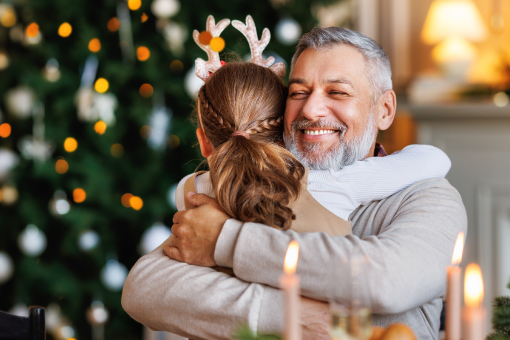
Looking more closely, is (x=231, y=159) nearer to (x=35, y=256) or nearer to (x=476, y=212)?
(x=35, y=256)

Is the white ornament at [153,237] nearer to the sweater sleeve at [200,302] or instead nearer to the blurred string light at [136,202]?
the blurred string light at [136,202]

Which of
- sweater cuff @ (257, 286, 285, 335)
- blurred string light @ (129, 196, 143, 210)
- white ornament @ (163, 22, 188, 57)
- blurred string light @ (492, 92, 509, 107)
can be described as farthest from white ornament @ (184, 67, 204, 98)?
blurred string light @ (492, 92, 509, 107)

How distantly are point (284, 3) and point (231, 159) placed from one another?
5.34 ft

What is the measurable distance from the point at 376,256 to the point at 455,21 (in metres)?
2.50

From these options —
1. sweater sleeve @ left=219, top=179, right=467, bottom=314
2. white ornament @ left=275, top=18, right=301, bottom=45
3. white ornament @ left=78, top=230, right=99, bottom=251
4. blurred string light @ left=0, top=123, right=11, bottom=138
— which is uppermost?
white ornament @ left=275, top=18, right=301, bottom=45

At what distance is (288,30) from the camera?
2395mm

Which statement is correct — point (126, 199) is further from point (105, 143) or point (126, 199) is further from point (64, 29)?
point (64, 29)

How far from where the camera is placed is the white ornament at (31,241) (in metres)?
2.44

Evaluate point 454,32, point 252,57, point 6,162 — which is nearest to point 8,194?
point 6,162

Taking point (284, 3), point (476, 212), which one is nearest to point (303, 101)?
point (284, 3)

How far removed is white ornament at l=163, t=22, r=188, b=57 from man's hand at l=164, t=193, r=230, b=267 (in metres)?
1.50

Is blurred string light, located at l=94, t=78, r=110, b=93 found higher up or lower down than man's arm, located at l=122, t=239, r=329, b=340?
higher up

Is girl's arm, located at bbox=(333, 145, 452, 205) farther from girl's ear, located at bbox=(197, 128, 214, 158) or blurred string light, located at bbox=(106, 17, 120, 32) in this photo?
blurred string light, located at bbox=(106, 17, 120, 32)

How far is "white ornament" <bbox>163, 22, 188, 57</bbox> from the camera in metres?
2.43
